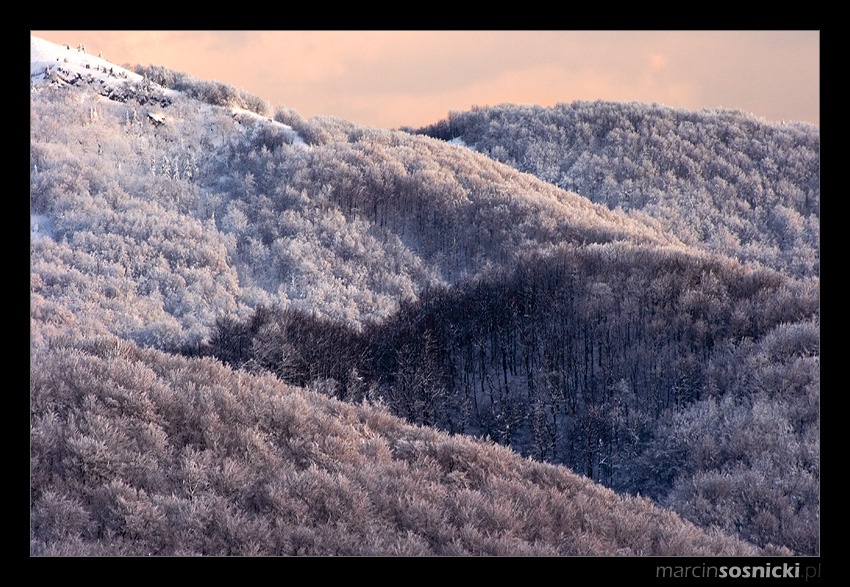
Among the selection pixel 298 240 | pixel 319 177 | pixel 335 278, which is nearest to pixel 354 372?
pixel 335 278

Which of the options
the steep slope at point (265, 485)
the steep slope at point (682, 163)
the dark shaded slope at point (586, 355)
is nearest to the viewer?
the steep slope at point (265, 485)

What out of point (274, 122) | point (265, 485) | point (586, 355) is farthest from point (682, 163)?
point (265, 485)

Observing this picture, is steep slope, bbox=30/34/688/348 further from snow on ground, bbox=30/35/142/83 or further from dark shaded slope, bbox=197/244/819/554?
dark shaded slope, bbox=197/244/819/554

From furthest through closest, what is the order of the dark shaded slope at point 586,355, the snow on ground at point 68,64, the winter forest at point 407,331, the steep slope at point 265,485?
the snow on ground at point 68,64 < the dark shaded slope at point 586,355 < the winter forest at point 407,331 < the steep slope at point 265,485

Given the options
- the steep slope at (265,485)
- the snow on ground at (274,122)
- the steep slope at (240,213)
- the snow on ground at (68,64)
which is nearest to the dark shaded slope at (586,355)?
the steep slope at (240,213)

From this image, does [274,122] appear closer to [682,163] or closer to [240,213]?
[240,213]

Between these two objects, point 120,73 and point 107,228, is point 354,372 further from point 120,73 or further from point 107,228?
point 120,73

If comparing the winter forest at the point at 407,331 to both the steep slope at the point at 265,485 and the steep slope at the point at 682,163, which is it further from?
the steep slope at the point at 682,163
